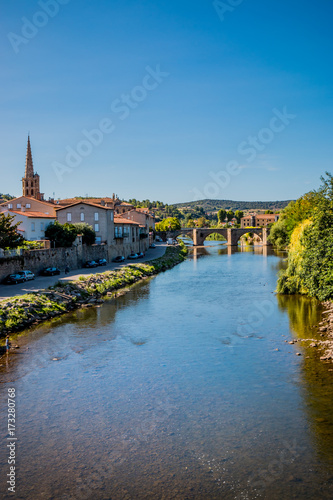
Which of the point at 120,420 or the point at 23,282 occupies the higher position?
the point at 23,282

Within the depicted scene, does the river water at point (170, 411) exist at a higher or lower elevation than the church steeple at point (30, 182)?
lower

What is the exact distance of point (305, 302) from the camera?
3005 centimetres

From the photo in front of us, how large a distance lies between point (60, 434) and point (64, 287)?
1983cm

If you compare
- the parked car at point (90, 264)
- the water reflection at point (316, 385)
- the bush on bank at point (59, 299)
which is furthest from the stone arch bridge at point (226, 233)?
the water reflection at point (316, 385)

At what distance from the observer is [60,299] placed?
28.8 m

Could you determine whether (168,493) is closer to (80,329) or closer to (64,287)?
(80,329)

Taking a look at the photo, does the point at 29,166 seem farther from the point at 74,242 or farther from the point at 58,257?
the point at 58,257

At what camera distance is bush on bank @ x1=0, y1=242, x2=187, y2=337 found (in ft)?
76.4

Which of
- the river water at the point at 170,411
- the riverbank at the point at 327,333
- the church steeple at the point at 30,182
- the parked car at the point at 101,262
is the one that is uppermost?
the church steeple at the point at 30,182

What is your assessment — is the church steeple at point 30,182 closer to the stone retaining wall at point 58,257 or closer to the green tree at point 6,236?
the stone retaining wall at point 58,257

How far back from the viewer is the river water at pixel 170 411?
9.91 metres

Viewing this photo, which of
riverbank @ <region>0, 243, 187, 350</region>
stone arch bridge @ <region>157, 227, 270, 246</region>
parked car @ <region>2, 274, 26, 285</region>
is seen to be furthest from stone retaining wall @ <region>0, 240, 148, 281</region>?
A: stone arch bridge @ <region>157, 227, 270, 246</region>

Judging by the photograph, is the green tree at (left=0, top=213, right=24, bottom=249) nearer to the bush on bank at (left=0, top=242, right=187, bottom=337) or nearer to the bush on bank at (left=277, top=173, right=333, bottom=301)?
the bush on bank at (left=0, top=242, right=187, bottom=337)

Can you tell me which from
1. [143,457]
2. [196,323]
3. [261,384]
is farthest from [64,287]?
[143,457]
